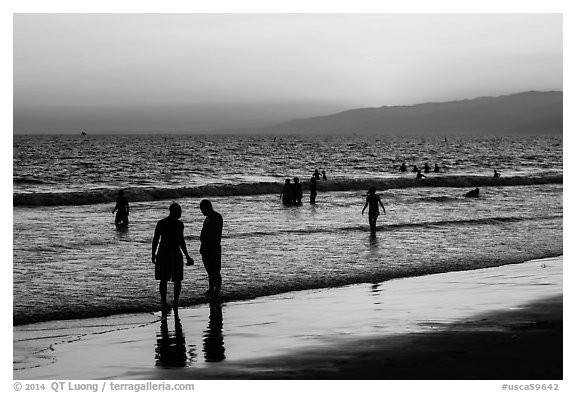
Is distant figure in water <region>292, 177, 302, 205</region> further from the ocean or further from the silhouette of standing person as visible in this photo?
the silhouette of standing person

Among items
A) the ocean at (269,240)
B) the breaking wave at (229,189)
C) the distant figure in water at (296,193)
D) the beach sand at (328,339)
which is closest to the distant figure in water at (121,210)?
the ocean at (269,240)

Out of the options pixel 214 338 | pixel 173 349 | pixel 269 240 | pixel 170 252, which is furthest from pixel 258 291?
pixel 269 240

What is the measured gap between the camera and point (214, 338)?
11477 mm

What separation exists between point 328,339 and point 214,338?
1638 millimetres

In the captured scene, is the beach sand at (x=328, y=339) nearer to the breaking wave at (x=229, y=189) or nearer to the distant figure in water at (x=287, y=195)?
the distant figure in water at (x=287, y=195)

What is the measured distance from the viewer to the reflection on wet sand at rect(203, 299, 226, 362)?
33.8ft

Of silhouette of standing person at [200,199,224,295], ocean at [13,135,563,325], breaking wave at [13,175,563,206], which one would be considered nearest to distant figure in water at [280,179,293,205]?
ocean at [13,135,563,325]

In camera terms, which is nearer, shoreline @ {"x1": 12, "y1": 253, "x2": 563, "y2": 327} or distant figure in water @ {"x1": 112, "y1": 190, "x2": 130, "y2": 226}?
shoreline @ {"x1": 12, "y1": 253, "x2": 563, "y2": 327}

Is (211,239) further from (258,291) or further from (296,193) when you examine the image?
(296,193)

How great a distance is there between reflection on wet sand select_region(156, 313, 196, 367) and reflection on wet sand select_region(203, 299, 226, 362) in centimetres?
22

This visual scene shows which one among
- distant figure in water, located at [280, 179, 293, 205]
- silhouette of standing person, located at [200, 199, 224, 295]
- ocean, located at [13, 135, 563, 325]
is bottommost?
ocean, located at [13, 135, 563, 325]
